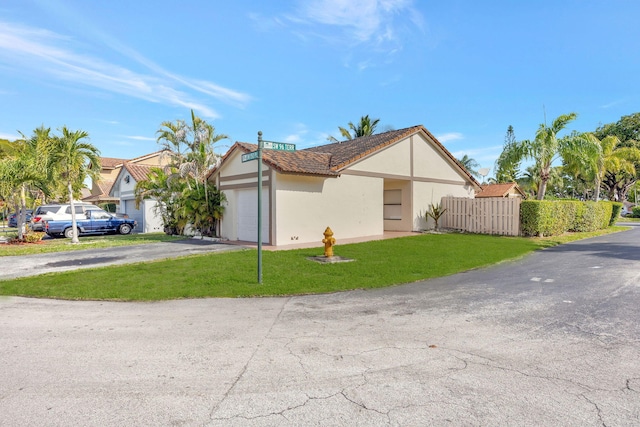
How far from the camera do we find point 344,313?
6.00 meters

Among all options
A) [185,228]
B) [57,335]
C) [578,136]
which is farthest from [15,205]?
[578,136]

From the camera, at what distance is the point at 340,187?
1683 cm

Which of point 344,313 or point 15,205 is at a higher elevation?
point 15,205

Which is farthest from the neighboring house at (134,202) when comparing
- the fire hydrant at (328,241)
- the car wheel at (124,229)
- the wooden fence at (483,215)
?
the wooden fence at (483,215)

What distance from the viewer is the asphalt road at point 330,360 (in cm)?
308

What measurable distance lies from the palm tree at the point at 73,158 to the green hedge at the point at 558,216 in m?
19.9

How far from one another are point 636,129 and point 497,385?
2161 inches

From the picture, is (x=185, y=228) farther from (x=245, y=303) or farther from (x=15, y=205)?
(x=245, y=303)

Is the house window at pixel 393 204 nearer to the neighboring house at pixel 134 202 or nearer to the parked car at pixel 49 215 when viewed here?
the neighboring house at pixel 134 202

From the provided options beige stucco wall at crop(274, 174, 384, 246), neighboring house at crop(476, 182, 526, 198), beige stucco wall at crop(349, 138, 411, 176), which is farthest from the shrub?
beige stucco wall at crop(274, 174, 384, 246)

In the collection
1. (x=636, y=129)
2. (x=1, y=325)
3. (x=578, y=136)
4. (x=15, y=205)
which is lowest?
(x=1, y=325)

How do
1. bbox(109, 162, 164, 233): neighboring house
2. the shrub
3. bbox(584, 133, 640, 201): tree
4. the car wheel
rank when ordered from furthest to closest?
bbox(584, 133, 640, 201): tree
bbox(109, 162, 164, 233): neighboring house
the shrub
the car wheel

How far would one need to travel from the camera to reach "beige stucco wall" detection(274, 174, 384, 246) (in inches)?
593

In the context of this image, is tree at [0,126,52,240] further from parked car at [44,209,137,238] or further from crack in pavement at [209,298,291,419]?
crack in pavement at [209,298,291,419]
